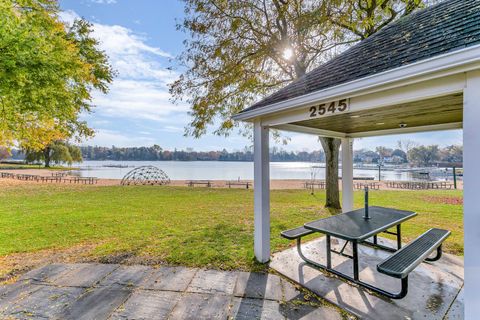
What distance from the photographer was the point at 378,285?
3.22 metres

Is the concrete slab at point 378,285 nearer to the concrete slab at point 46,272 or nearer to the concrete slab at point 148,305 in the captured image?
the concrete slab at point 148,305

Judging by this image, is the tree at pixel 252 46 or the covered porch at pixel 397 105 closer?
the covered porch at pixel 397 105

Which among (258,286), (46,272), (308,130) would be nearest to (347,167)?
(308,130)

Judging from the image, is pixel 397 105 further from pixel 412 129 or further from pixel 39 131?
pixel 39 131

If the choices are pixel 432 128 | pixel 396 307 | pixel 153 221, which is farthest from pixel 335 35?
Answer: pixel 153 221

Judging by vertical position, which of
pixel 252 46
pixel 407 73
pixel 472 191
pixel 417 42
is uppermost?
pixel 252 46

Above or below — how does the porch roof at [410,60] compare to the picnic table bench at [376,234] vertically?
above

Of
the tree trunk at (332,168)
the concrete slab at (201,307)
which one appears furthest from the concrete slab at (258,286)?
the tree trunk at (332,168)

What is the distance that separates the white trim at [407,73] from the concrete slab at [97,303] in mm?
3456

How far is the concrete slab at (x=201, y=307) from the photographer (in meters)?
2.61

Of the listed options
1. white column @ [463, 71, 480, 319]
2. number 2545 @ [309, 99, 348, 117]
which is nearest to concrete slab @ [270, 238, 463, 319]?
white column @ [463, 71, 480, 319]

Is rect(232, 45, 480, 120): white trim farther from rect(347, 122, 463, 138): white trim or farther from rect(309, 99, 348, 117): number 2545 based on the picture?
rect(347, 122, 463, 138): white trim

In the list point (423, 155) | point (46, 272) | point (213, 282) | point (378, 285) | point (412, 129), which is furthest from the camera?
point (423, 155)

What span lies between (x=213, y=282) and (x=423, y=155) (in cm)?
6557
